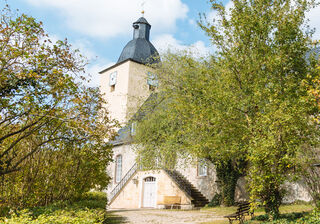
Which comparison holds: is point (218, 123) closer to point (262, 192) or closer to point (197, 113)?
point (197, 113)

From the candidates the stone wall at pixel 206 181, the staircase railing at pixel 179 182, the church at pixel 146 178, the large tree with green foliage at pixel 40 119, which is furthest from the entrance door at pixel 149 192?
the large tree with green foliage at pixel 40 119

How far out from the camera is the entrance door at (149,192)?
72.4ft

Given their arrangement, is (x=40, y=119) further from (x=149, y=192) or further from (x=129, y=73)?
(x=129, y=73)

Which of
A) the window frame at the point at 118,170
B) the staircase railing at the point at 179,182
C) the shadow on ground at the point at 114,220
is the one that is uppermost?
the window frame at the point at 118,170

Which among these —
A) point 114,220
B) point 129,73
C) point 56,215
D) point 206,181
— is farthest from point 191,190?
point 129,73

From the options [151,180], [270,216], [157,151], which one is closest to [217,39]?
[270,216]

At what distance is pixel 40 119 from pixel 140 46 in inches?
1150

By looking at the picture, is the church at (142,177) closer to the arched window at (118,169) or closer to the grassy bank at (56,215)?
the arched window at (118,169)

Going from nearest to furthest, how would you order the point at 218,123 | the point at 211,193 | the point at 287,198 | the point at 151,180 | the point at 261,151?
1. the point at 261,151
2. the point at 218,123
3. the point at 287,198
4. the point at 211,193
5. the point at 151,180

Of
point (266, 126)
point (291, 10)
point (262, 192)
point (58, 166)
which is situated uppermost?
point (291, 10)

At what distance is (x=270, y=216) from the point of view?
30.5 feet

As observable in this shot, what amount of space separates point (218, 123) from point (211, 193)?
36.5 ft

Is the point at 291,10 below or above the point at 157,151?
above

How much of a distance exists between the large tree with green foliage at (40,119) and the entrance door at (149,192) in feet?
39.0
